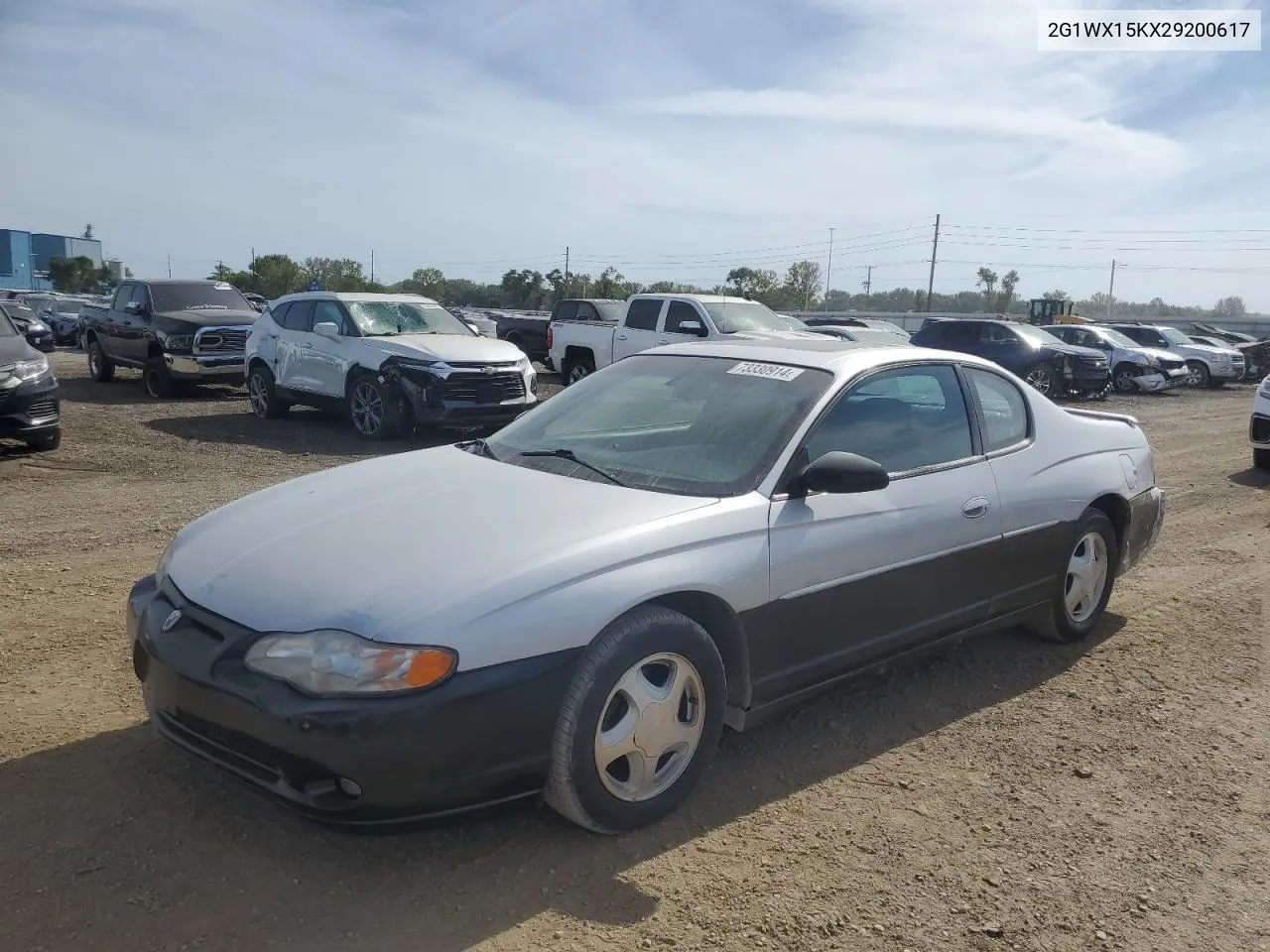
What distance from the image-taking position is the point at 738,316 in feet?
52.2

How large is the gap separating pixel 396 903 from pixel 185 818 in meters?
0.85

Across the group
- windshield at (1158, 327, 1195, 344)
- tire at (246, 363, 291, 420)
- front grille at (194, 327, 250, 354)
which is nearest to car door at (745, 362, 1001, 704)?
tire at (246, 363, 291, 420)

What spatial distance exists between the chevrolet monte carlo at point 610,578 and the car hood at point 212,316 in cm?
1262

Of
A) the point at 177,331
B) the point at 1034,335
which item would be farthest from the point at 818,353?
the point at 1034,335

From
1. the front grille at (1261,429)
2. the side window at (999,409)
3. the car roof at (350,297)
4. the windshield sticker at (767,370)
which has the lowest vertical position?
the front grille at (1261,429)

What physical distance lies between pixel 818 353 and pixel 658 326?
12143 millimetres

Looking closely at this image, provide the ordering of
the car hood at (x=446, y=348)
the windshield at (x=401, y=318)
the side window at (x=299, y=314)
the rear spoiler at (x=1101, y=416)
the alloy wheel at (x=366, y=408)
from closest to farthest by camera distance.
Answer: the rear spoiler at (x=1101, y=416) < the car hood at (x=446, y=348) < the alloy wheel at (x=366, y=408) < the windshield at (x=401, y=318) < the side window at (x=299, y=314)

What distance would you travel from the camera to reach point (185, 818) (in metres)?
3.20

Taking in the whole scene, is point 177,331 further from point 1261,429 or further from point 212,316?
point 1261,429

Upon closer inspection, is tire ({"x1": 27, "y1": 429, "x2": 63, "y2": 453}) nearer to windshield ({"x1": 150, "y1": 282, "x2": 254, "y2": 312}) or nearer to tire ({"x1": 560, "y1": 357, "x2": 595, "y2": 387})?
windshield ({"x1": 150, "y1": 282, "x2": 254, "y2": 312})

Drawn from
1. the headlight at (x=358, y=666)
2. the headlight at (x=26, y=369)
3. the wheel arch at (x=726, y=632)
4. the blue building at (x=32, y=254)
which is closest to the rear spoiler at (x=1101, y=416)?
the wheel arch at (x=726, y=632)

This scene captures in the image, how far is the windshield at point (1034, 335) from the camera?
2045cm

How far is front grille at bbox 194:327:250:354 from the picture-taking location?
15336mm

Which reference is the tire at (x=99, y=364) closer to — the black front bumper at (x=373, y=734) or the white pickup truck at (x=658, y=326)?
the white pickup truck at (x=658, y=326)
